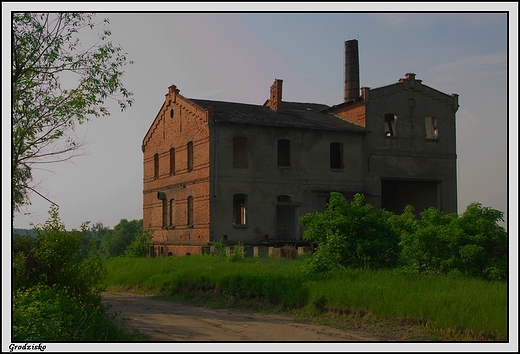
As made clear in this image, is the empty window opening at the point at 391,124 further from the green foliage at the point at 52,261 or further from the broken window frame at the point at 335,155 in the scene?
the green foliage at the point at 52,261

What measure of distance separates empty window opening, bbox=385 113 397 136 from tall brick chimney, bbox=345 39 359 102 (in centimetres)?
455

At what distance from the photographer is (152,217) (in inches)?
1431

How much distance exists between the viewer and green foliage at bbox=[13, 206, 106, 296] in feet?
37.0

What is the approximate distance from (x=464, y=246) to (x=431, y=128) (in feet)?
69.4

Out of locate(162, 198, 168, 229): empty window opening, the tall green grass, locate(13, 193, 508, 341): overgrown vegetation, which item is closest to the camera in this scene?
locate(13, 193, 508, 341): overgrown vegetation

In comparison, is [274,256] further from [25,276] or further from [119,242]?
[119,242]

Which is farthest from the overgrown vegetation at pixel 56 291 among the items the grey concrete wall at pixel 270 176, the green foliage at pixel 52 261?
the grey concrete wall at pixel 270 176

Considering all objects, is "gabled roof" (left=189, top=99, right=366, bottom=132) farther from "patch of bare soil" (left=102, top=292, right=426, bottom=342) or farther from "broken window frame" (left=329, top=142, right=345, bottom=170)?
"patch of bare soil" (left=102, top=292, right=426, bottom=342)

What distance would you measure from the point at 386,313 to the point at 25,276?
23.6 feet

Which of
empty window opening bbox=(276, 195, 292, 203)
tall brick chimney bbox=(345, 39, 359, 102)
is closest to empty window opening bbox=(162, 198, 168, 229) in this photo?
empty window opening bbox=(276, 195, 292, 203)

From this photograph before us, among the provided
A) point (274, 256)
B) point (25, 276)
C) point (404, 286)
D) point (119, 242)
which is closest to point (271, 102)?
point (274, 256)

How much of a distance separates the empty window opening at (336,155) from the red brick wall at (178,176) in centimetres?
725

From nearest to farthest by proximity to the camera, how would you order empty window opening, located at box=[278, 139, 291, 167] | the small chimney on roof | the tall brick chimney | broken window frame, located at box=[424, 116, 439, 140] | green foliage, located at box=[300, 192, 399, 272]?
1. green foliage, located at box=[300, 192, 399, 272]
2. empty window opening, located at box=[278, 139, 291, 167]
3. the small chimney on roof
4. broken window frame, located at box=[424, 116, 439, 140]
5. the tall brick chimney

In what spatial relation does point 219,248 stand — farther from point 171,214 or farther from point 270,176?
point 171,214
